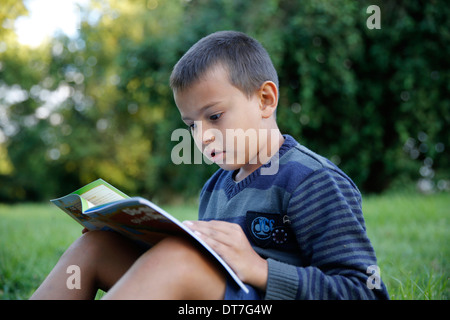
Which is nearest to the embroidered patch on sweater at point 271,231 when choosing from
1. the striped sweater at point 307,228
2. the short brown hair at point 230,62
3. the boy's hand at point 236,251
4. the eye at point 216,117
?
the striped sweater at point 307,228

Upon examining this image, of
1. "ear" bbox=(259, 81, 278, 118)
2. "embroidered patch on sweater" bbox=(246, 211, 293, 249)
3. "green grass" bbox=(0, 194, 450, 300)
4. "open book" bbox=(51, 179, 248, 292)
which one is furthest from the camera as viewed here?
"green grass" bbox=(0, 194, 450, 300)

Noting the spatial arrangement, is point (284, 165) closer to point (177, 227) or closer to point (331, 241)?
point (331, 241)

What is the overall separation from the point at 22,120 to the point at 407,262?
18630mm

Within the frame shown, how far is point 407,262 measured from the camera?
274cm

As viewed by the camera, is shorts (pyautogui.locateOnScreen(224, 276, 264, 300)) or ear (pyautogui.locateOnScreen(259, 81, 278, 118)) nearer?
shorts (pyautogui.locateOnScreen(224, 276, 264, 300))

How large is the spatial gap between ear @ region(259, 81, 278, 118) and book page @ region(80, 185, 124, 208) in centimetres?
59

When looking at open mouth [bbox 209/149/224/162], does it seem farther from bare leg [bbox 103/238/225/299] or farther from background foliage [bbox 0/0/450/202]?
background foliage [bbox 0/0/450/202]

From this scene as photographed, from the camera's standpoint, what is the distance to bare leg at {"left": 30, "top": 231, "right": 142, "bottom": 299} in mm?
1354

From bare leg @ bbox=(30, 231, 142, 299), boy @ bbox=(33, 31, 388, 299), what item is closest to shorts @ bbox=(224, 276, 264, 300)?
boy @ bbox=(33, 31, 388, 299)

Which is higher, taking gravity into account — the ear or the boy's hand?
the ear

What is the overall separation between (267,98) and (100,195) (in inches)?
26.8

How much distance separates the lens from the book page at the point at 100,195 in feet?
4.52

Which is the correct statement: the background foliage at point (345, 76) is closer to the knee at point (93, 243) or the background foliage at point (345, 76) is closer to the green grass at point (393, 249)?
the green grass at point (393, 249)

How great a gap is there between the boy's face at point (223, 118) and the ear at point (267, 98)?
0.11 feet
